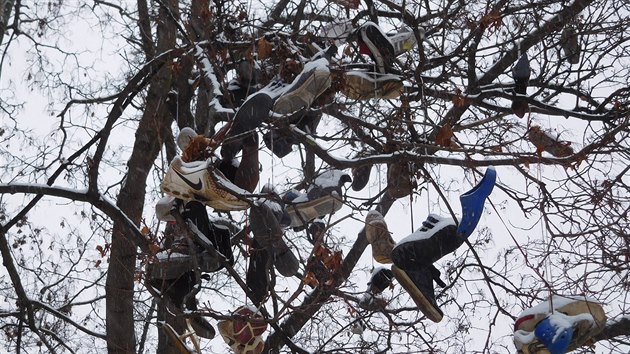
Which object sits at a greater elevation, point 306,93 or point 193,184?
point 306,93

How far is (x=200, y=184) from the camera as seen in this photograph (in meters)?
4.75

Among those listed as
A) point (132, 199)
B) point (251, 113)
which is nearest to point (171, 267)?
point (251, 113)

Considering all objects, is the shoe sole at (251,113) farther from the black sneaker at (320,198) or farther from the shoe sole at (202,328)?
the shoe sole at (202,328)

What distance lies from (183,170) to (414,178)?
1317mm

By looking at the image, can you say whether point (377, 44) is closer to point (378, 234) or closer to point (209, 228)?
point (378, 234)

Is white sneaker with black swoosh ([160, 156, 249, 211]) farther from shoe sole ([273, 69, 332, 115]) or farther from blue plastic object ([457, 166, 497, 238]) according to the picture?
blue plastic object ([457, 166, 497, 238])

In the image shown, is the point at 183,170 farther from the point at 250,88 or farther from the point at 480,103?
the point at 480,103

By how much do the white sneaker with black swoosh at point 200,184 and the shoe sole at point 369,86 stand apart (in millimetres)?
884

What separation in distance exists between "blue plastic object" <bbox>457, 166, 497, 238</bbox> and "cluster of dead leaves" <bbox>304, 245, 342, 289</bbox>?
70 cm

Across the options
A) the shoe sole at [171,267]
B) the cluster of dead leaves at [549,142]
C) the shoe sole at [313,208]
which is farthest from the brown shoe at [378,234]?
the cluster of dead leaves at [549,142]

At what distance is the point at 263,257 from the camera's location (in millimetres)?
5199

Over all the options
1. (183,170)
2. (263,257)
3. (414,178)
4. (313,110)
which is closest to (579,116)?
(414,178)

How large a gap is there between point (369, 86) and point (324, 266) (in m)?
1.02

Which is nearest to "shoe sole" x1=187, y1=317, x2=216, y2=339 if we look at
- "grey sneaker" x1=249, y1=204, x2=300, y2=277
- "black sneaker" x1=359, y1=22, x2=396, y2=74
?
"grey sneaker" x1=249, y1=204, x2=300, y2=277
